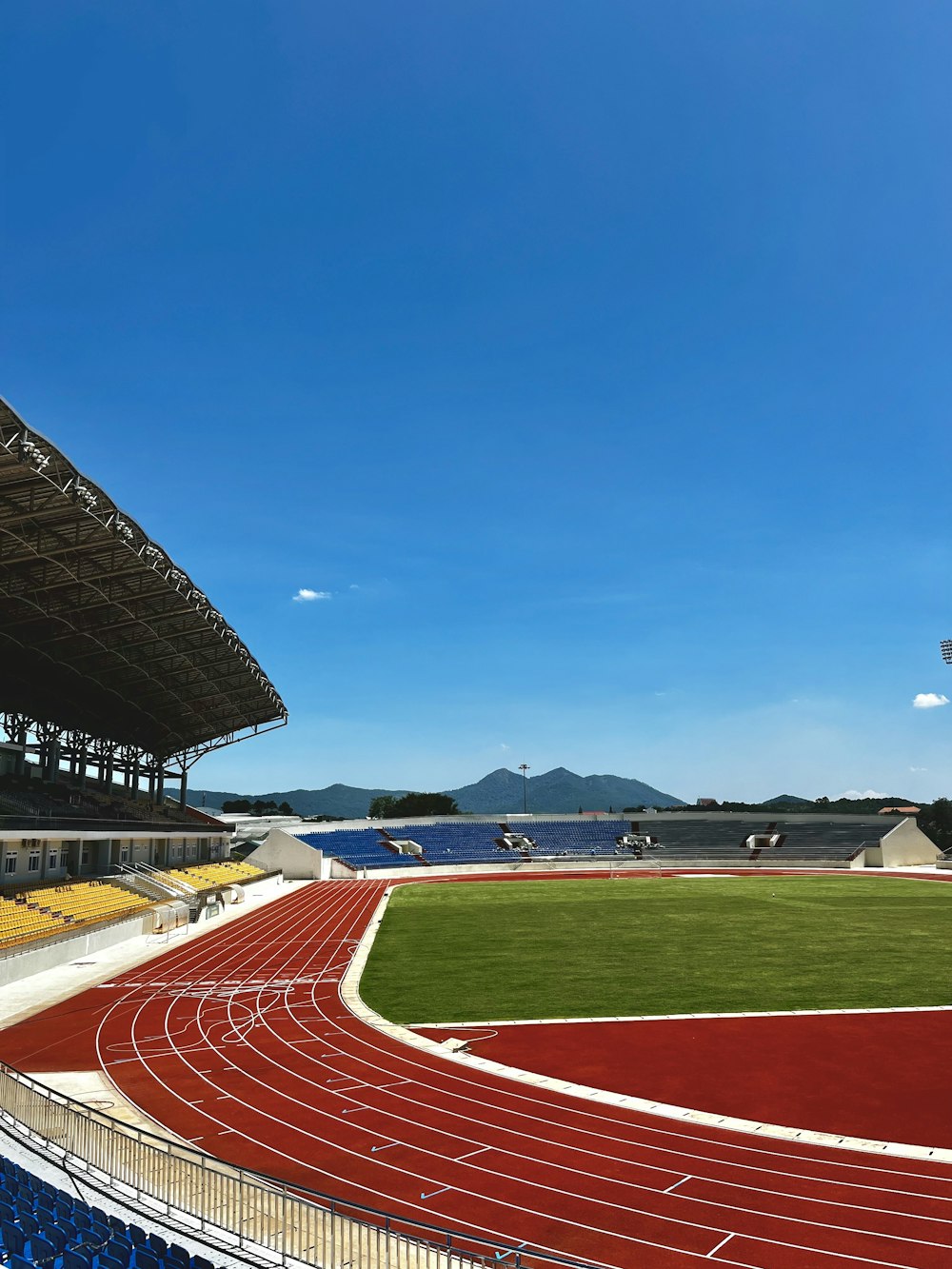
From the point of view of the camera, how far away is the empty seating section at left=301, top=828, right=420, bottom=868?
7256 centimetres

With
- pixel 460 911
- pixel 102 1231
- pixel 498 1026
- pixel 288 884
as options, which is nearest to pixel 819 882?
pixel 460 911

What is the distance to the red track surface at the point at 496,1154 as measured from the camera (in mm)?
9359

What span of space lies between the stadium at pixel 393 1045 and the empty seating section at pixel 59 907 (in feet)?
0.64

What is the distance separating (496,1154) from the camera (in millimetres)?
11617

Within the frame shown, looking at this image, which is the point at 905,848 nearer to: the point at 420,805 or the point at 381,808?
the point at 420,805

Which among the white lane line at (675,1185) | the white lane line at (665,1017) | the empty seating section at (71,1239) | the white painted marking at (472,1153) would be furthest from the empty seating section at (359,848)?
the empty seating section at (71,1239)

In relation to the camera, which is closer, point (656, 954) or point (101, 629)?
point (656, 954)

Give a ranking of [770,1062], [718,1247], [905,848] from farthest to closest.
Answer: [905,848] < [770,1062] < [718,1247]

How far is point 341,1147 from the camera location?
11.9 meters

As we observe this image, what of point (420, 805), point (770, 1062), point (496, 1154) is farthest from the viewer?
point (420, 805)

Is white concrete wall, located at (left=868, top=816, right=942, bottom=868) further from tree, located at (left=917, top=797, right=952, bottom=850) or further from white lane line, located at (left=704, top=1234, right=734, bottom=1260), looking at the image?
white lane line, located at (left=704, top=1234, right=734, bottom=1260)

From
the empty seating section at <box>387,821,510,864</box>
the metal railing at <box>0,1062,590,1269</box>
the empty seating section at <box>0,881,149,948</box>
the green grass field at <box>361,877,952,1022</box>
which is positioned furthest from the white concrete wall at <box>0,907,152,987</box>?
the empty seating section at <box>387,821,510,864</box>

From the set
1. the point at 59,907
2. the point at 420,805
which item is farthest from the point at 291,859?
the point at 420,805

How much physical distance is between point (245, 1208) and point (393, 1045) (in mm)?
7789
